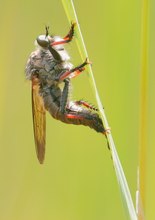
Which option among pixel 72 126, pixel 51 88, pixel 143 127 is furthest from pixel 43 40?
pixel 143 127

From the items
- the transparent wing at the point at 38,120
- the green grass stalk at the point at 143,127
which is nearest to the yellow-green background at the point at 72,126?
the transparent wing at the point at 38,120

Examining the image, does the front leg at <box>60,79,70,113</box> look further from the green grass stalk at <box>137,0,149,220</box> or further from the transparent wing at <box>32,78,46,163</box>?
the green grass stalk at <box>137,0,149,220</box>

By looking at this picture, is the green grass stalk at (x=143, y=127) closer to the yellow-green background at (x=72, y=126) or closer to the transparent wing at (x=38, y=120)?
the yellow-green background at (x=72, y=126)

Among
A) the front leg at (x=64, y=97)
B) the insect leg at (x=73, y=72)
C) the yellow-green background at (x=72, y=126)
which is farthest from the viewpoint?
the front leg at (x=64, y=97)

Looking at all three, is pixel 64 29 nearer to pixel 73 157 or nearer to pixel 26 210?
pixel 73 157

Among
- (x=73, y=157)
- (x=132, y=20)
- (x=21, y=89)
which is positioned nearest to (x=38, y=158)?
(x=73, y=157)

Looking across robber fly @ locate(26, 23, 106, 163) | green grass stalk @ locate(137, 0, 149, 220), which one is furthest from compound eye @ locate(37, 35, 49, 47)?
green grass stalk @ locate(137, 0, 149, 220)
